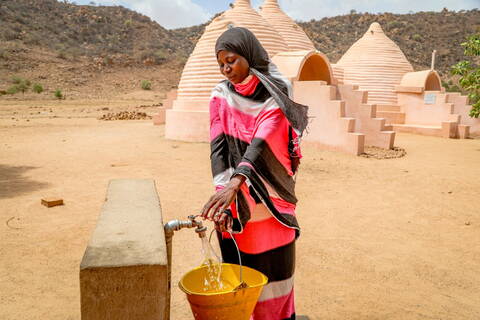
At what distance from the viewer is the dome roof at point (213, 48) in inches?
436

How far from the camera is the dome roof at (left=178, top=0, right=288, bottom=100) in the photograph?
11.1m

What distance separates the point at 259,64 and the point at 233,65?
14cm

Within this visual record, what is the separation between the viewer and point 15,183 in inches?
241

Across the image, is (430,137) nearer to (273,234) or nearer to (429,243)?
(429,243)

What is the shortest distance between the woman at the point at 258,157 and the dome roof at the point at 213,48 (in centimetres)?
920

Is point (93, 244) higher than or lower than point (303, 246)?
higher

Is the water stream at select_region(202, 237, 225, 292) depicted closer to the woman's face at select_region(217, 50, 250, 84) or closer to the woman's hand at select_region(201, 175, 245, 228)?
the woman's hand at select_region(201, 175, 245, 228)

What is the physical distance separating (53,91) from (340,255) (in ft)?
83.5

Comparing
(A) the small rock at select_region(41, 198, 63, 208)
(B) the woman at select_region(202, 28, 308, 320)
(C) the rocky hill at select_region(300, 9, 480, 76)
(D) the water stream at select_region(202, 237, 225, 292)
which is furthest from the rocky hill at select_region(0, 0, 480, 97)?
(D) the water stream at select_region(202, 237, 225, 292)

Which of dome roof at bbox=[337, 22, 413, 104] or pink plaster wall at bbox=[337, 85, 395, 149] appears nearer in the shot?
pink plaster wall at bbox=[337, 85, 395, 149]

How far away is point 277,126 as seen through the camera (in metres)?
1.82

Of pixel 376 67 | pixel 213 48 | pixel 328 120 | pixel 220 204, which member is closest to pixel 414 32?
pixel 376 67

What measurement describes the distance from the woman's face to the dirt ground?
1.76m

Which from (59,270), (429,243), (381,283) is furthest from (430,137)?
(59,270)
